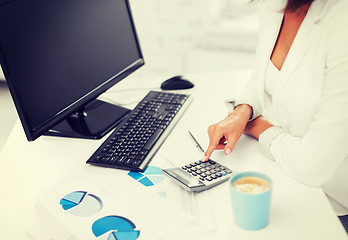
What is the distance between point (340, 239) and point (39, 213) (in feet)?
2.05

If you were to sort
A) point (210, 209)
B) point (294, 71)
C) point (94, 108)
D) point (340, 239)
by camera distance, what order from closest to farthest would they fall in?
point (340, 239) < point (210, 209) < point (294, 71) < point (94, 108)

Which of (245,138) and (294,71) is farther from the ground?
(294,71)

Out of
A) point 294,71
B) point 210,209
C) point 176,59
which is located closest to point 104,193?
point 210,209

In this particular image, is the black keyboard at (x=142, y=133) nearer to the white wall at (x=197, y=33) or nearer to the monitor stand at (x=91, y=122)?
the monitor stand at (x=91, y=122)

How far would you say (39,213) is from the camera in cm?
85

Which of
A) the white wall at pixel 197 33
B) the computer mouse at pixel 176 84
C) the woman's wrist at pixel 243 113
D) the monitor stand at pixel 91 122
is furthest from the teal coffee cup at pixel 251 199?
the white wall at pixel 197 33

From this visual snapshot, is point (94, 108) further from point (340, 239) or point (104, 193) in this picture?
point (340, 239)

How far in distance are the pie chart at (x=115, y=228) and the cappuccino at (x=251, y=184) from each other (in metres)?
0.22

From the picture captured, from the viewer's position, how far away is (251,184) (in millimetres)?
722

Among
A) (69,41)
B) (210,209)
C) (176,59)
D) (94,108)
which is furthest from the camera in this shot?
(176,59)

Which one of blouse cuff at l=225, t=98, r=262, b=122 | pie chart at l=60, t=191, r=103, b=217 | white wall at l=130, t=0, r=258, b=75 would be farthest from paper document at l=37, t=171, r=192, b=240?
white wall at l=130, t=0, r=258, b=75

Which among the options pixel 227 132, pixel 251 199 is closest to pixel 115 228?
pixel 251 199

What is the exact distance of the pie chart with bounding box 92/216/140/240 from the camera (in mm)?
745

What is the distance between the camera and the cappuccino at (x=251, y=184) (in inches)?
27.8
